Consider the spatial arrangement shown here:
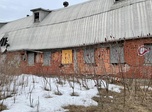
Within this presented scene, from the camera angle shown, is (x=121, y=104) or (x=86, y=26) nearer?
(x=121, y=104)

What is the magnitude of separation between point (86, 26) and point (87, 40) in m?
1.80

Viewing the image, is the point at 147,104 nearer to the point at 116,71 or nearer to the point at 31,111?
the point at 31,111

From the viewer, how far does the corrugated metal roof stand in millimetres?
16609

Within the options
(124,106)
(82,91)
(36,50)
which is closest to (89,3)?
(36,50)

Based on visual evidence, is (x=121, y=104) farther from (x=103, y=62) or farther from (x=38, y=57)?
(x=38, y=57)

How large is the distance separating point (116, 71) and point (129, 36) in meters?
2.77

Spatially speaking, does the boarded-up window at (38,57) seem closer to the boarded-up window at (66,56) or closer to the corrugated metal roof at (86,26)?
the corrugated metal roof at (86,26)

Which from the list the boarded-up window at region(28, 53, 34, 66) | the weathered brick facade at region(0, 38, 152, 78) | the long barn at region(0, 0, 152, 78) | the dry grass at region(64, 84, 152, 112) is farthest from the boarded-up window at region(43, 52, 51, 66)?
the dry grass at region(64, 84, 152, 112)

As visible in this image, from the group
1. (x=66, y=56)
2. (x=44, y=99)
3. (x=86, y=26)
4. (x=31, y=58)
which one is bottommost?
(x=44, y=99)

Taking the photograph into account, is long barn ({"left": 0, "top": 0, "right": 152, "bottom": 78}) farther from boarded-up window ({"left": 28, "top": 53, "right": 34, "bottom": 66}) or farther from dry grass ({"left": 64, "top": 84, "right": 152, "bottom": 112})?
dry grass ({"left": 64, "top": 84, "right": 152, "bottom": 112})

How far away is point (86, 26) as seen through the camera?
20594 mm

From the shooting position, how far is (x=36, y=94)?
26.4 ft

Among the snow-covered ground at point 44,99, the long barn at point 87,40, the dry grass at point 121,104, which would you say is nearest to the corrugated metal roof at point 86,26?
the long barn at point 87,40

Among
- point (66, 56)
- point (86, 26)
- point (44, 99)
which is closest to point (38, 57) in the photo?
point (66, 56)
